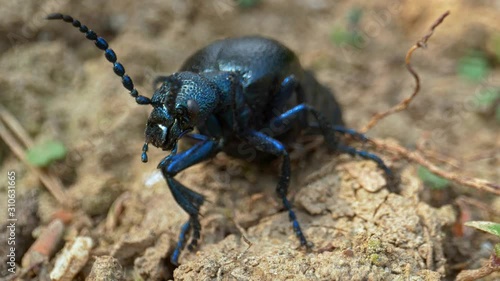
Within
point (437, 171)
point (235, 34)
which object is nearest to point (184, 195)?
point (437, 171)

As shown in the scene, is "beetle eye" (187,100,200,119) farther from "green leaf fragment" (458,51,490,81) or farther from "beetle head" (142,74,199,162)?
"green leaf fragment" (458,51,490,81)

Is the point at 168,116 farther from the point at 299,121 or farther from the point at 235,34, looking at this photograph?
the point at 235,34

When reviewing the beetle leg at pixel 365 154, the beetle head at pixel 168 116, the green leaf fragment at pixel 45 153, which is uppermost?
the beetle leg at pixel 365 154

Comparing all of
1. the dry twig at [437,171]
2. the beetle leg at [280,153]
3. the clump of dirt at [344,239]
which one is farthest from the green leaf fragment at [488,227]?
the beetle leg at [280,153]

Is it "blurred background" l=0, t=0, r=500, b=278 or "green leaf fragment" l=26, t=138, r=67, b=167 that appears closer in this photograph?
"green leaf fragment" l=26, t=138, r=67, b=167

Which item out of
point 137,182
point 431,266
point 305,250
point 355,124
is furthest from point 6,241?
point 355,124

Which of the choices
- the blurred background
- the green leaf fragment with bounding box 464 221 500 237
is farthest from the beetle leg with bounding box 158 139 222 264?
the green leaf fragment with bounding box 464 221 500 237

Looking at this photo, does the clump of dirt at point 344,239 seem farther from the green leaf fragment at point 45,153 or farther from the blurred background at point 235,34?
the green leaf fragment at point 45,153

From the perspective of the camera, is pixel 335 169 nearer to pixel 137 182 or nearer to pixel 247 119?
pixel 247 119
